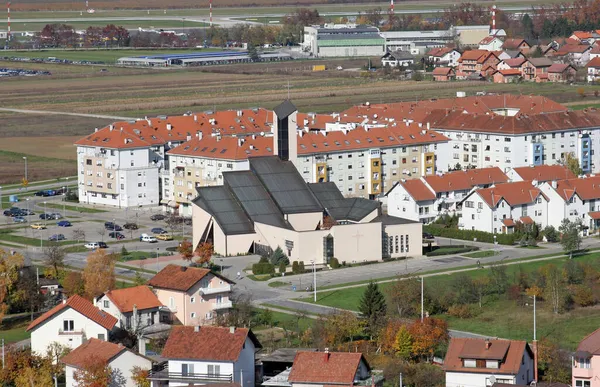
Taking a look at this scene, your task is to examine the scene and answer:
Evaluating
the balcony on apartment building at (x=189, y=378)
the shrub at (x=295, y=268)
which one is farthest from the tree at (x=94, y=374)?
the shrub at (x=295, y=268)

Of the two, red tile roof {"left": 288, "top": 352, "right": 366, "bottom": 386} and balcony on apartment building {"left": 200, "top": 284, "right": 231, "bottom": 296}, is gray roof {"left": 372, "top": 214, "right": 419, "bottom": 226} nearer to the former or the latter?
balcony on apartment building {"left": 200, "top": 284, "right": 231, "bottom": 296}

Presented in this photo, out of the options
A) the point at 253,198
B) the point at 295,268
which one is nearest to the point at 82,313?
the point at 295,268

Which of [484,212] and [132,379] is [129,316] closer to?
[132,379]

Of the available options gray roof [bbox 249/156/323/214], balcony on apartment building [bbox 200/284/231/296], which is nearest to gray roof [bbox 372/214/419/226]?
gray roof [bbox 249/156/323/214]

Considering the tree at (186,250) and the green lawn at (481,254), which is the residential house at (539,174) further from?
the tree at (186,250)

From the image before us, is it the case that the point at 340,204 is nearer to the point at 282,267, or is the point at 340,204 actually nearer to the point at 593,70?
the point at 282,267

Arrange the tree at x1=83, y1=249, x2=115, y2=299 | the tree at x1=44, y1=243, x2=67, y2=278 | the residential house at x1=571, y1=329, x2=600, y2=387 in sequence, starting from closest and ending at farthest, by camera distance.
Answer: the residential house at x1=571, y1=329, x2=600, y2=387, the tree at x1=83, y1=249, x2=115, y2=299, the tree at x1=44, y1=243, x2=67, y2=278
